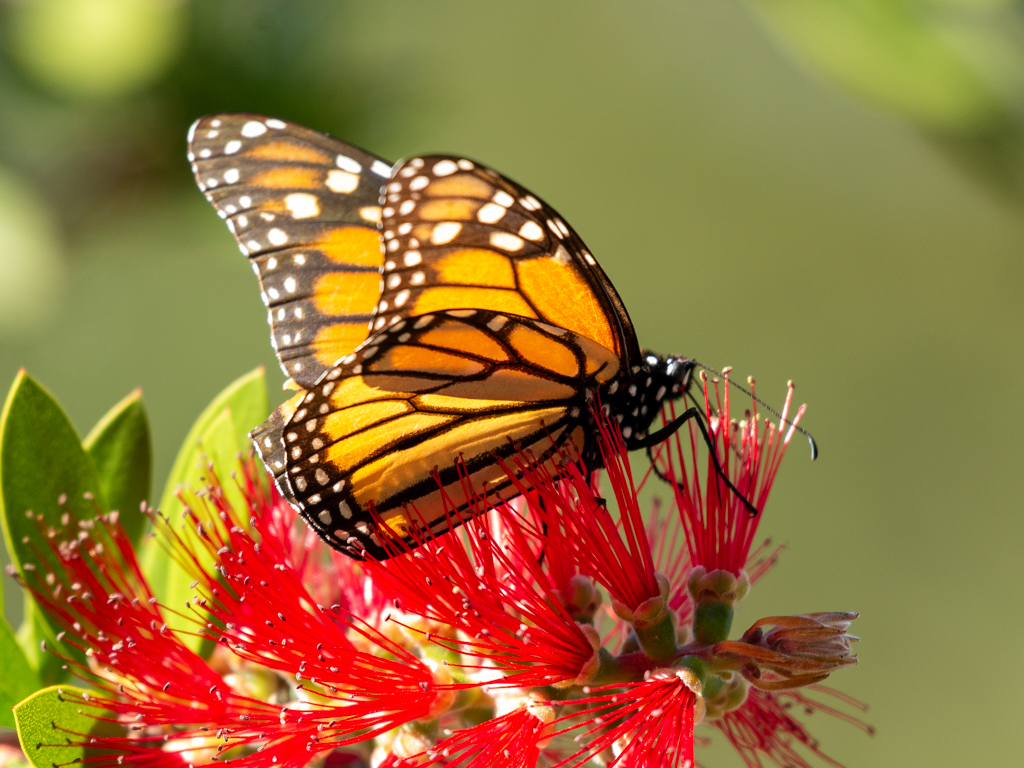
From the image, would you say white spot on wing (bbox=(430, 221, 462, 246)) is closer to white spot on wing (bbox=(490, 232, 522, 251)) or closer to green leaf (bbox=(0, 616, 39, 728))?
white spot on wing (bbox=(490, 232, 522, 251))

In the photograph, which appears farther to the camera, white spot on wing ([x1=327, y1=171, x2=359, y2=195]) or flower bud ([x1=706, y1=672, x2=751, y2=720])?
white spot on wing ([x1=327, y1=171, x2=359, y2=195])

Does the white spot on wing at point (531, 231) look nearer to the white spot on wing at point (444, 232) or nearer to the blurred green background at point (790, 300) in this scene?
the white spot on wing at point (444, 232)

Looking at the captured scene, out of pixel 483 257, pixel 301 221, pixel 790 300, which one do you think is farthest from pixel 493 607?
pixel 790 300

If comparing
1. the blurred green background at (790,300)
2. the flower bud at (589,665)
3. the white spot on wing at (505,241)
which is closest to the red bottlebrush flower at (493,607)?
the flower bud at (589,665)

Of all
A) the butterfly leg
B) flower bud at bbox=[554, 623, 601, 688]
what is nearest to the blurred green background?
the butterfly leg

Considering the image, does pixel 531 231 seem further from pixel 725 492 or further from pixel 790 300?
pixel 790 300

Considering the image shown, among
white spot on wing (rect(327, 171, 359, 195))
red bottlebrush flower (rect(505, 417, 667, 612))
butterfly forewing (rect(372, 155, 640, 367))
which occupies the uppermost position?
white spot on wing (rect(327, 171, 359, 195))

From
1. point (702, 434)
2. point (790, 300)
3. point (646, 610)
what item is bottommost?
point (646, 610)
